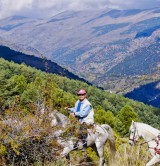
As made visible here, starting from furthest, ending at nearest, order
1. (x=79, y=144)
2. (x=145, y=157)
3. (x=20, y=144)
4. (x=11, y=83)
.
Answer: (x=11, y=83) < (x=79, y=144) < (x=145, y=157) < (x=20, y=144)

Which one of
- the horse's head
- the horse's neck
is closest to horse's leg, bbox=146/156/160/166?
the horse's neck

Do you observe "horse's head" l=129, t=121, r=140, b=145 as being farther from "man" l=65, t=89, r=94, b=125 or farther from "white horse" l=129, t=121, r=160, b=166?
"man" l=65, t=89, r=94, b=125

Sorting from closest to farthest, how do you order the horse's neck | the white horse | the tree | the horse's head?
the white horse → the horse's neck → the horse's head → the tree

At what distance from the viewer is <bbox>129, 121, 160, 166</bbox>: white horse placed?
14406 mm

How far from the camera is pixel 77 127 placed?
1223 cm

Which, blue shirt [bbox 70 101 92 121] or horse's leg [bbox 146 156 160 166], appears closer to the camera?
horse's leg [bbox 146 156 160 166]

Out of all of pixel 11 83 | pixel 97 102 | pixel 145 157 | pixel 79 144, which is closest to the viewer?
pixel 145 157

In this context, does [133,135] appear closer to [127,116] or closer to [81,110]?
[81,110]

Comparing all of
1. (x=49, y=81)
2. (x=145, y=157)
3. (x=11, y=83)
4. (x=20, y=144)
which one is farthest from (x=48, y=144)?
(x=11, y=83)

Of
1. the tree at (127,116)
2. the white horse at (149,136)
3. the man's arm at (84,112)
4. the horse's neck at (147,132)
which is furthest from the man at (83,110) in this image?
the tree at (127,116)

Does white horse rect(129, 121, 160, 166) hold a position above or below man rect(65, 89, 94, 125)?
below

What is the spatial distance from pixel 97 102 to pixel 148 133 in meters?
105

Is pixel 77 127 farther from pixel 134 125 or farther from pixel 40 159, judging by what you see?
pixel 134 125

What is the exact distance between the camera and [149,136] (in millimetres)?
16312
